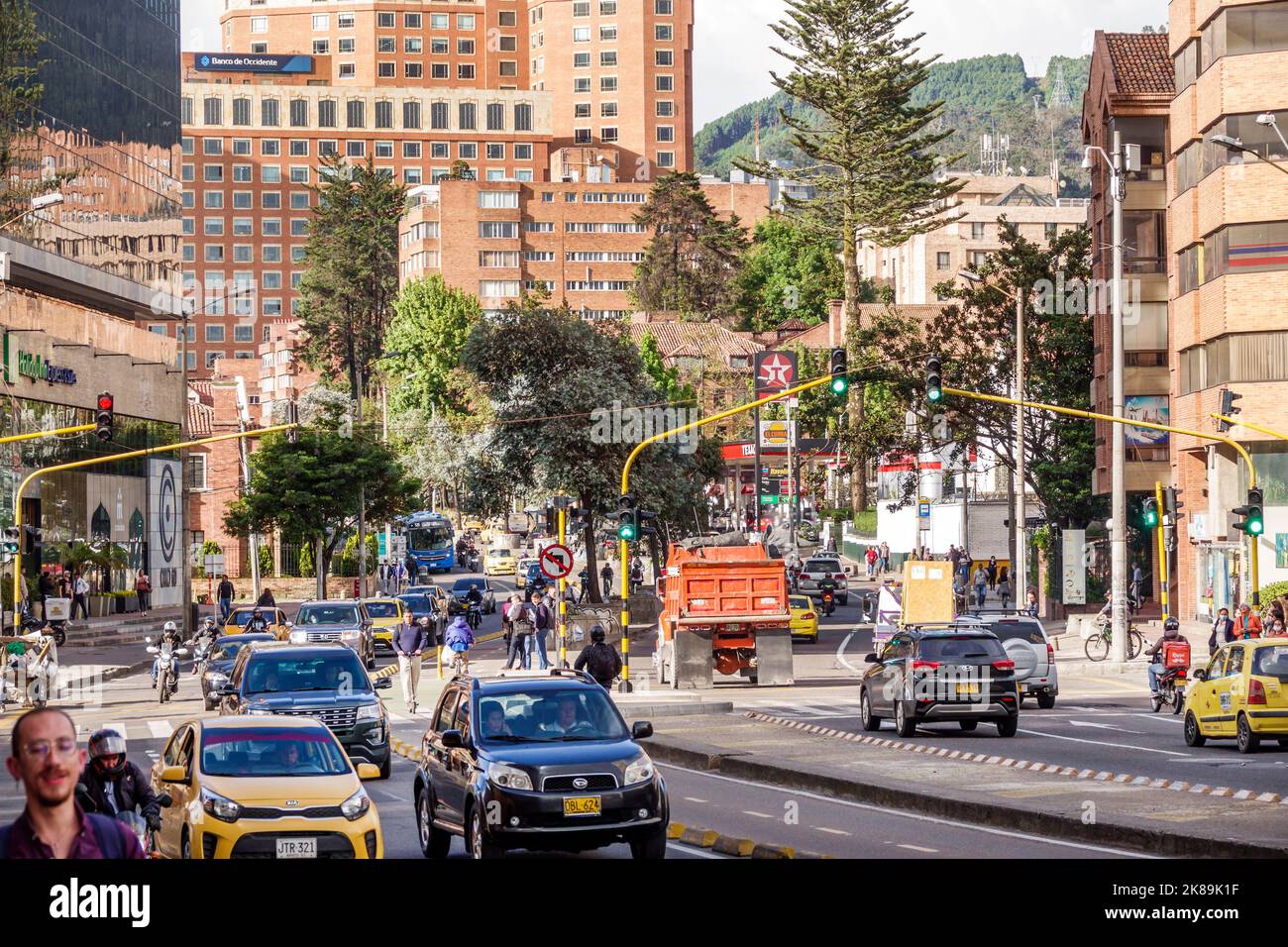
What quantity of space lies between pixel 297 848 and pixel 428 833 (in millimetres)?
3103

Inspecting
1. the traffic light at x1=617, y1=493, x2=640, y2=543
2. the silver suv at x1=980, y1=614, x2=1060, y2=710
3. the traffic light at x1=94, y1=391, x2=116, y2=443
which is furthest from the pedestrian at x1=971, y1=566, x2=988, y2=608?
the traffic light at x1=94, y1=391, x2=116, y2=443

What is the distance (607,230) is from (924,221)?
73.6 meters

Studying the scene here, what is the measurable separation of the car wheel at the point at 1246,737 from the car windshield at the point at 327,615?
2317 centimetres

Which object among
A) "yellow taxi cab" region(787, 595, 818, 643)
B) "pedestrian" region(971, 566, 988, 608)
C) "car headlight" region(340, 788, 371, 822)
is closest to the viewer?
"car headlight" region(340, 788, 371, 822)

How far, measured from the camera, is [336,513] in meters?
78.8

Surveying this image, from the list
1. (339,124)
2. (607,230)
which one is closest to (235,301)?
(339,124)

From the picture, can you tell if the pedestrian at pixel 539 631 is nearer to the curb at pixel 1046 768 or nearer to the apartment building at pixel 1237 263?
the curb at pixel 1046 768

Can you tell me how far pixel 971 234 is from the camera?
17088cm

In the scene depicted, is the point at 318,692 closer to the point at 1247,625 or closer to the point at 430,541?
the point at 1247,625

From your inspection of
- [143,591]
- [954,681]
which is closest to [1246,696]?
[954,681]

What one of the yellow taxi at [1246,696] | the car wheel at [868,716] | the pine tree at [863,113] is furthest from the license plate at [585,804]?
the pine tree at [863,113]

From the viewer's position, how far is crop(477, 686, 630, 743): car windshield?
16.9m

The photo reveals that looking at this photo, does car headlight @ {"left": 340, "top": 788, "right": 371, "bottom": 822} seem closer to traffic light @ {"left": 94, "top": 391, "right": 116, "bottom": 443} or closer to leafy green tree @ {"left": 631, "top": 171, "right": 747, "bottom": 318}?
traffic light @ {"left": 94, "top": 391, "right": 116, "bottom": 443}

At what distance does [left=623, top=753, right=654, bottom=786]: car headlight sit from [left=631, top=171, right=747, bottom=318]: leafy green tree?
141332 millimetres
